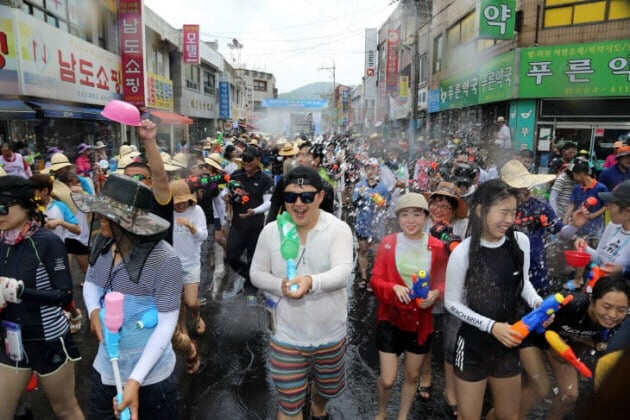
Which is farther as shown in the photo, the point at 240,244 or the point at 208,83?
the point at 208,83

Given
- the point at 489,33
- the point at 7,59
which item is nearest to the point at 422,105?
the point at 489,33

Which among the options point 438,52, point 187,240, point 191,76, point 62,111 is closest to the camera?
point 187,240

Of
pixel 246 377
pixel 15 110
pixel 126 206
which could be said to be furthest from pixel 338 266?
pixel 15 110

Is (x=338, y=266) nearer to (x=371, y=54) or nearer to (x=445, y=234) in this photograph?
(x=445, y=234)

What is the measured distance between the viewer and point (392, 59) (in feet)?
99.1

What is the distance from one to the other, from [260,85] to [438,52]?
203 feet

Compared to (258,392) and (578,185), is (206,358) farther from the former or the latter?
(578,185)

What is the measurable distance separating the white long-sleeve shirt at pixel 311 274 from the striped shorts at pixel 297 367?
0.18ft

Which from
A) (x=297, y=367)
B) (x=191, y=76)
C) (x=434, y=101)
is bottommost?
(x=297, y=367)

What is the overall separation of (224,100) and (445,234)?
131 ft

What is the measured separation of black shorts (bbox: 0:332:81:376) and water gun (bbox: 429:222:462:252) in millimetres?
2745

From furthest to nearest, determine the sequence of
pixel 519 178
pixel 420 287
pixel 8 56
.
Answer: pixel 8 56
pixel 519 178
pixel 420 287

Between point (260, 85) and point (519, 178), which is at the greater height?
point (260, 85)

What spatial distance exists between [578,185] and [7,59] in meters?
12.5
